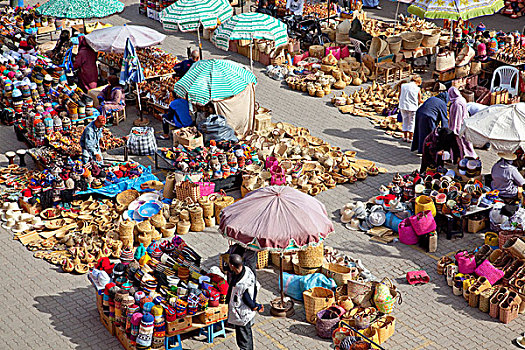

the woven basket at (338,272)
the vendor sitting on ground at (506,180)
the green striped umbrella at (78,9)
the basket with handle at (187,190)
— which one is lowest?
the woven basket at (338,272)

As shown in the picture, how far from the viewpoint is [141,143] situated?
58.2 feet

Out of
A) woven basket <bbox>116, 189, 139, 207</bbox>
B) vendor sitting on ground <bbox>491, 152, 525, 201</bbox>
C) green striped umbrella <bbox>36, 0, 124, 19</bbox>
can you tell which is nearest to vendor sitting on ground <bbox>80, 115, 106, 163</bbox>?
woven basket <bbox>116, 189, 139, 207</bbox>

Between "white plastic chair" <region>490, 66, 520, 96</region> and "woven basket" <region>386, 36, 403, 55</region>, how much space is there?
2996 millimetres

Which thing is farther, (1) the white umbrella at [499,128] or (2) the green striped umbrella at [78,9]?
(2) the green striped umbrella at [78,9]

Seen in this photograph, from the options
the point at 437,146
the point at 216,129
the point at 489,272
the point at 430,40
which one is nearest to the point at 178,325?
the point at 489,272

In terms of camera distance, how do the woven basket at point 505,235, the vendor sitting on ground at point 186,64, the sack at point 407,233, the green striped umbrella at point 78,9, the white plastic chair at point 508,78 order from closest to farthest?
1. the woven basket at point 505,235
2. the sack at point 407,233
3. the white plastic chair at point 508,78
4. the vendor sitting on ground at point 186,64
5. the green striped umbrella at point 78,9

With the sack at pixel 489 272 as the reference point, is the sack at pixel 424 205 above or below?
above

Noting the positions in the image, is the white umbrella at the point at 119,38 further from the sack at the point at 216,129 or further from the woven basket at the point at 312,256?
the woven basket at the point at 312,256

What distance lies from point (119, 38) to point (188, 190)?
623 cm

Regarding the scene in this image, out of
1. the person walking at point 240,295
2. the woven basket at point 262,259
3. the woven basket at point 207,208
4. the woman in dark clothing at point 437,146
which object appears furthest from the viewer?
the woman in dark clothing at point 437,146

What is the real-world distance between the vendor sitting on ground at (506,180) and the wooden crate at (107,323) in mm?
7282

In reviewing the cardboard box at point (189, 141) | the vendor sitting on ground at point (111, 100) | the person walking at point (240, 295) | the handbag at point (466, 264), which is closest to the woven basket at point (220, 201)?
the cardboard box at point (189, 141)

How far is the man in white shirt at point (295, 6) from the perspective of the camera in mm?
25062

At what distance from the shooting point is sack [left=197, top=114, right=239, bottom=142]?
1714cm
